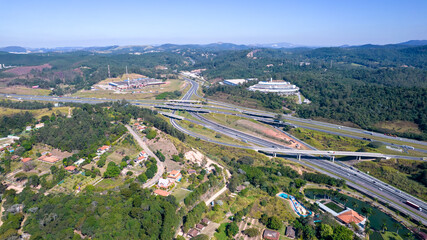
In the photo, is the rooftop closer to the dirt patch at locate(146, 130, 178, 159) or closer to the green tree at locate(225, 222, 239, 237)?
the green tree at locate(225, 222, 239, 237)

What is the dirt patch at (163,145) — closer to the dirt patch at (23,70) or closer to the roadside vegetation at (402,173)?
the roadside vegetation at (402,173)

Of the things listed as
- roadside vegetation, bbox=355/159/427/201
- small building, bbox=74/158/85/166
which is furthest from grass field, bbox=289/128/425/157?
small building, bbox=74/158/85/166

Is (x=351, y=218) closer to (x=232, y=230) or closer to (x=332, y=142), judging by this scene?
(x=232, y=230)

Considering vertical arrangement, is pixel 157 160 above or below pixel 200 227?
above

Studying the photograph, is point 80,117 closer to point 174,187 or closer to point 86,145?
point 86,145

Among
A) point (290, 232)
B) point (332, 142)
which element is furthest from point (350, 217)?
point (332, 142)

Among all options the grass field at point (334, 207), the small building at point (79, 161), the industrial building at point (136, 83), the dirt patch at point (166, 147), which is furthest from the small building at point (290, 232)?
the industrial building at point (136, 83)

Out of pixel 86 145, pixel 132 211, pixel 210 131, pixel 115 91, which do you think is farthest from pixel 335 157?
pixel 115 91

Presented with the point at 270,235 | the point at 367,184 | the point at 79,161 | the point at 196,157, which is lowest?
the point at 367,184
